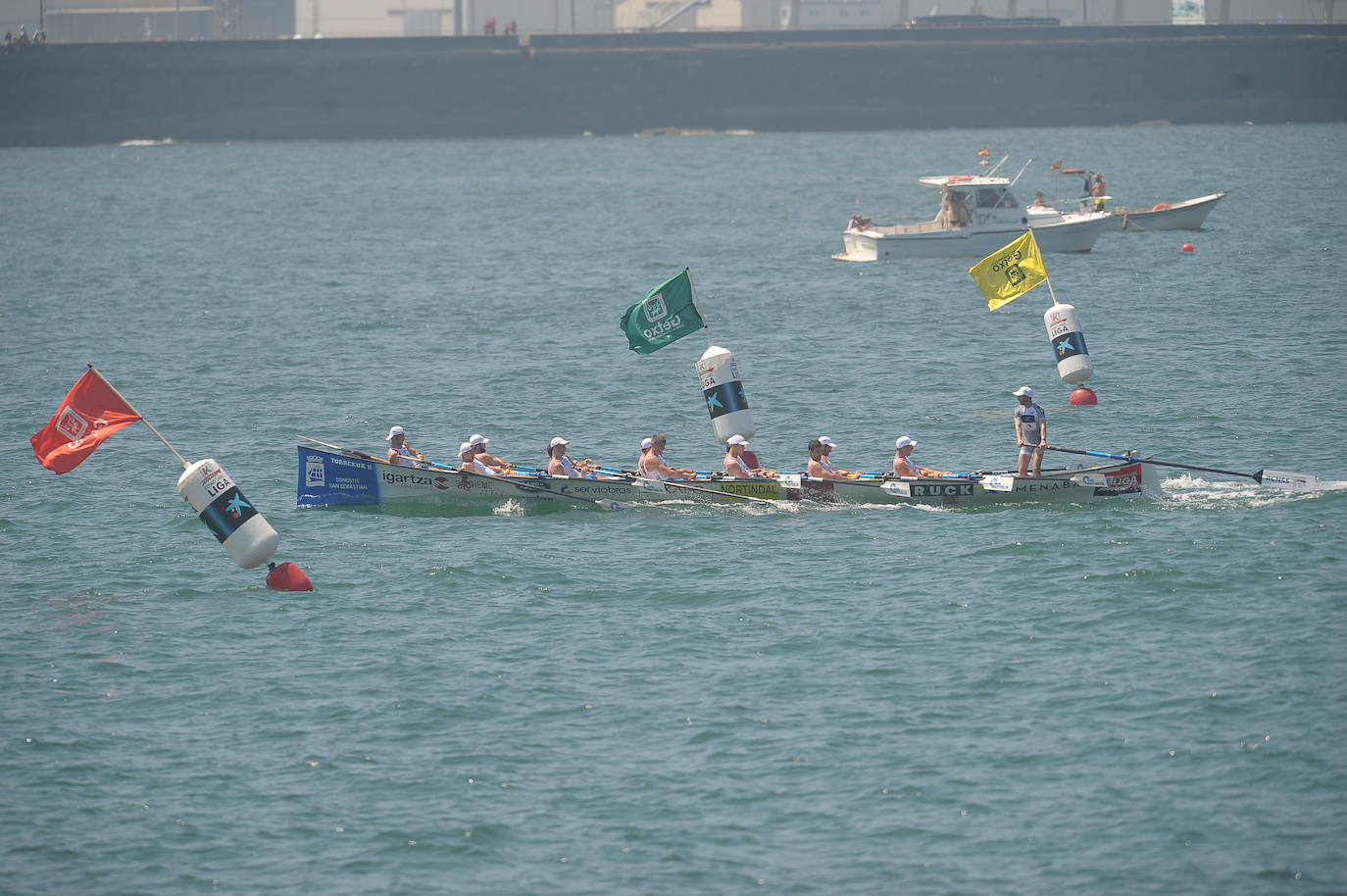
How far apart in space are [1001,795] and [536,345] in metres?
33.2

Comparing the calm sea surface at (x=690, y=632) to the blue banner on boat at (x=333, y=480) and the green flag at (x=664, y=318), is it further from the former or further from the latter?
the green flag at (x=664, y=318)

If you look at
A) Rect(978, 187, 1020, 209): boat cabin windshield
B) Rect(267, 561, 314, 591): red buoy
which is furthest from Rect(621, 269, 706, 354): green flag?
Rect(978, 187, 1020, 209): boat cabin windshield

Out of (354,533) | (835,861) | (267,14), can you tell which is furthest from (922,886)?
(267,14)

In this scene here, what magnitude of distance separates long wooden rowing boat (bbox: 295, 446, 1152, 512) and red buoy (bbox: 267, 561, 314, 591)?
464 cm

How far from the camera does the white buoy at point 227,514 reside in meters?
26.1

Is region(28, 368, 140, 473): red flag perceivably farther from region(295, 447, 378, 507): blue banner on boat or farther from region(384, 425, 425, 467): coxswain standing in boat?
region(384, 425, 425, 467): coxswain standing in boat

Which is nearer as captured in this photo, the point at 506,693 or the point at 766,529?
the point at 506,693

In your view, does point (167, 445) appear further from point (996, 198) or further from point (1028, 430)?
point (996, 198)

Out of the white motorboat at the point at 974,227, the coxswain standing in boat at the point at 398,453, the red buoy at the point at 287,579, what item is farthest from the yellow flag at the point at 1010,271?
the white motorboat at the point at 974,227

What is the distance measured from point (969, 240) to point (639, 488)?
34184mm

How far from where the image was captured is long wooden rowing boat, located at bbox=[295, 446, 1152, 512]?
29672mm

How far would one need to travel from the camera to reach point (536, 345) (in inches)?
1984

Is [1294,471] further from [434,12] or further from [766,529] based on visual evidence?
[434,12]

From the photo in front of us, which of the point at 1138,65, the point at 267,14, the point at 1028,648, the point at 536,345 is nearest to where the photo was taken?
the point at 1028,648
